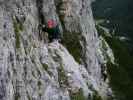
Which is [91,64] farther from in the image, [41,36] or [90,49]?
[41,36]

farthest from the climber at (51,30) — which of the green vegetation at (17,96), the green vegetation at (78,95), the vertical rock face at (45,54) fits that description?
the green vegetation at (17,96)

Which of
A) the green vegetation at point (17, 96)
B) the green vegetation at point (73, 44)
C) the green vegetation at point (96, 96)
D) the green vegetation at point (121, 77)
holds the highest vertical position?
the green vegetation at point (17, 96)

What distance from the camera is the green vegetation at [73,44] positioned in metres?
61.3

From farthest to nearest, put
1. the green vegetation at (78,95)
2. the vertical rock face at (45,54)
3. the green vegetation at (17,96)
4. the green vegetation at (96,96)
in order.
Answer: the green vegetation at (96,96)
the green vegetation at (78,95)
the vertical rock face at (45,54)
the green vegetation at (17,96)

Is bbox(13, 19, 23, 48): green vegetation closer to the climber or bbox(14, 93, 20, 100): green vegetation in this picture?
bbox(14, 93, 20, 100): green vegetation

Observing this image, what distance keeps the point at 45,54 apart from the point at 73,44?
12567 mm

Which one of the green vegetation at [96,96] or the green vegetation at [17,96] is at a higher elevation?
the green vegetation at [17,96]

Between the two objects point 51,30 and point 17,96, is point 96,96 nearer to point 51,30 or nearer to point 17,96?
point 51,30

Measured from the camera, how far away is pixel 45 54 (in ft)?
164

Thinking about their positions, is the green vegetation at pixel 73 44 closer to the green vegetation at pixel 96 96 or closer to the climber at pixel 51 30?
the climber at pixel 51 30

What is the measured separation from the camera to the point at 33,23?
49.4 metres

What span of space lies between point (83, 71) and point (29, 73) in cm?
1753

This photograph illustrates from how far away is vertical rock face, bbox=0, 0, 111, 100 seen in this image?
3950cm

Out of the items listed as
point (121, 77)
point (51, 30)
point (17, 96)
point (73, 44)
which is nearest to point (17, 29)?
point (17, 96)
